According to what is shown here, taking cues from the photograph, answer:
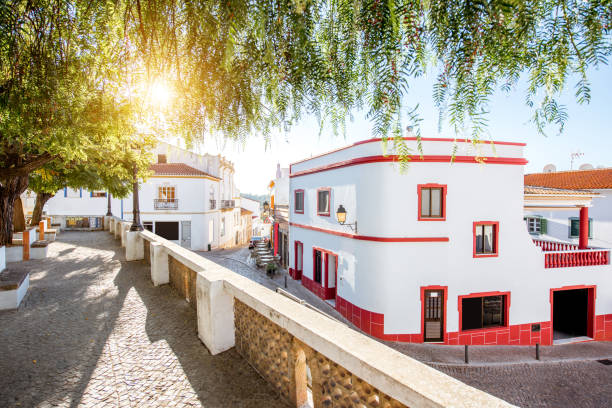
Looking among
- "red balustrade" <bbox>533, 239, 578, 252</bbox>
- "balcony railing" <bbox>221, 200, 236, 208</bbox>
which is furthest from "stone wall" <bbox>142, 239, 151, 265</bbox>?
"balcony railing" <bbox>221, 200, 236, 208</bbox>

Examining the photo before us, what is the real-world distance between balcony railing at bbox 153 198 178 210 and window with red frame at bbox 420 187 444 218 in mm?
21979

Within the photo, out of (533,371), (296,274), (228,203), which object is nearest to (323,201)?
(296,274)

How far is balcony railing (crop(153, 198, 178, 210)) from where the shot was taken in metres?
25.7

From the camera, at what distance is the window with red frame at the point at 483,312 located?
1024cm

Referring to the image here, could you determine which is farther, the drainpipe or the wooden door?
the drainpipe

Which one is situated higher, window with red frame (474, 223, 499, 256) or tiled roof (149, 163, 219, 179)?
tiled roof (149, 163, 219, 179)

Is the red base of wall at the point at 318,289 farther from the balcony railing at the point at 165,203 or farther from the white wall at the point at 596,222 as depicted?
the balcony railing at the point at 165,203

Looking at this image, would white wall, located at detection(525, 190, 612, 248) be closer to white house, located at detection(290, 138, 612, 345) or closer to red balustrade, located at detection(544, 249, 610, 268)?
red balustrade, located at detection(544, 249, 610, 268)

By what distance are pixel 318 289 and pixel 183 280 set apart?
907cm

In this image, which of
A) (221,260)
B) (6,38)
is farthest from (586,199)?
(221,260)

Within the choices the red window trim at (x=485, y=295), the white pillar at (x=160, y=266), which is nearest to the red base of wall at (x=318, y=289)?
the red window trim at (x=485, y=295)

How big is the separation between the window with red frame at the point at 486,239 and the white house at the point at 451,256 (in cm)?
3

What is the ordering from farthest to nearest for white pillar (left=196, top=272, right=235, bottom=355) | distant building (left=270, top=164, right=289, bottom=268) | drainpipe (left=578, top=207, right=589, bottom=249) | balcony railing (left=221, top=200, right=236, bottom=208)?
balcony railing (left=221, top=200, right=236, bottom=208) < distant building (left=270, top=164, right=289, bottom=268) < drainpipe (left=578, top=207, right=589, bottom=249) < white pillar (left=196, top=272, right=235, bottom=355)

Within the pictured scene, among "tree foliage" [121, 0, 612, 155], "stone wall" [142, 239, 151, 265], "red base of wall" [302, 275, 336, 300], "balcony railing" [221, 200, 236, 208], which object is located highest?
"tree foliage" [121, 0, 612, 155]
